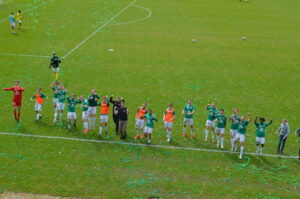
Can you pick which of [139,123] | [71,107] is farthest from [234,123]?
[71,107]

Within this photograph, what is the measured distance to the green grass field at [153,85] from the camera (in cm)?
1527

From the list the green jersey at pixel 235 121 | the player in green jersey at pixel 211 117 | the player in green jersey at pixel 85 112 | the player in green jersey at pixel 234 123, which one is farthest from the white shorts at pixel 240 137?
the player in green jersey at pixel 85 112

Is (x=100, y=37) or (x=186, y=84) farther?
(x=100, y=37)

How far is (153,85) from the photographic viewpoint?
27.0 meters

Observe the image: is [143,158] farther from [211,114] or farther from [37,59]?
[37,59]

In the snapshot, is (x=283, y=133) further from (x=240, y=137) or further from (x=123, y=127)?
(x=123, y=127)

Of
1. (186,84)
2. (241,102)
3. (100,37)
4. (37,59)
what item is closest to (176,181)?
(241,102)

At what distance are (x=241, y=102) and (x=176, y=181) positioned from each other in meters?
11.0

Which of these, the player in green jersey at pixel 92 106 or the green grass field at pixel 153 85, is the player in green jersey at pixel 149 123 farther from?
the player in green jersey at pixel 92 106

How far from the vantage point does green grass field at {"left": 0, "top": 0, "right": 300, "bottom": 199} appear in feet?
50.1

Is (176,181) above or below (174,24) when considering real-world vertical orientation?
below

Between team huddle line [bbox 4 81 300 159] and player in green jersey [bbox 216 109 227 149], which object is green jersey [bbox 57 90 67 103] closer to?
team huddle line [bbox 4 81 300 159]

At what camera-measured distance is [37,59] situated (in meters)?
31.8

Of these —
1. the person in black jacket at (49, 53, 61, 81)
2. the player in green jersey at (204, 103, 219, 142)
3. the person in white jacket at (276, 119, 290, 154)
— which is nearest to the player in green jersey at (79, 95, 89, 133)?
the player in green jersey at (204, 103, 219, 142)
